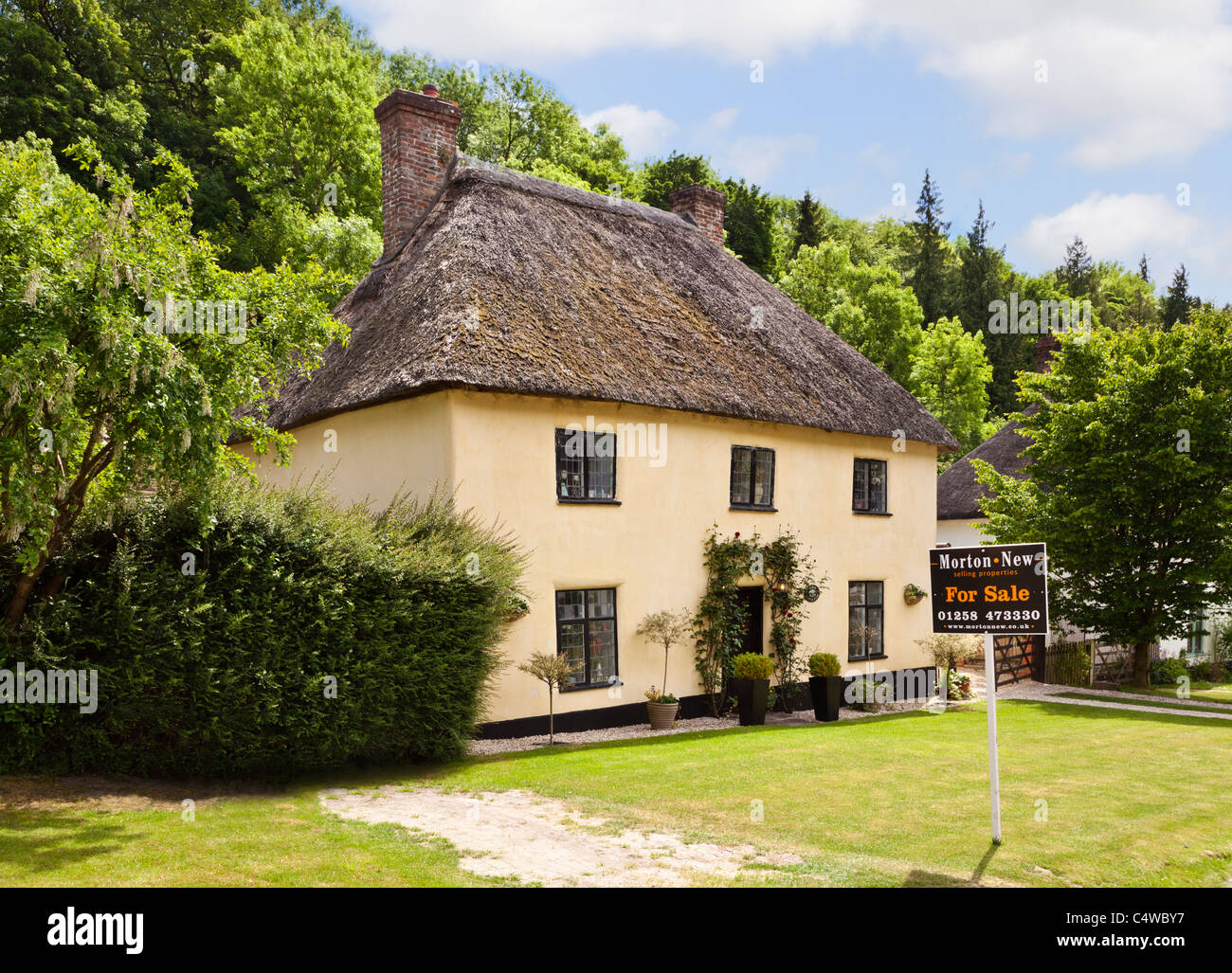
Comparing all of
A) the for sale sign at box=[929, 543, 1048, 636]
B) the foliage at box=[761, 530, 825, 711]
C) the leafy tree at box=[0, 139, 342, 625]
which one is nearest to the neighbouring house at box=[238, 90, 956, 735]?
the foliage at box=[761, 530, 825, 711]

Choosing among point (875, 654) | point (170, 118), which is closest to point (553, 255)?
point (875, 654)

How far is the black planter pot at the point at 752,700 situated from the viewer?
15.5m

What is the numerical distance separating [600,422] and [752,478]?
147 inches

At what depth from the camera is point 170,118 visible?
3391cm

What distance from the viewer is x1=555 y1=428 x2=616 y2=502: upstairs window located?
14.3 metres

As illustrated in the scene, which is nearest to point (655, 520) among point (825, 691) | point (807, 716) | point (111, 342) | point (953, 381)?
point (825, 691)

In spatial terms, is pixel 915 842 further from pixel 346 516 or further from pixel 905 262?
pixel 905 262

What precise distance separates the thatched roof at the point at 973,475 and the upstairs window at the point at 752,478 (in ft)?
47.4

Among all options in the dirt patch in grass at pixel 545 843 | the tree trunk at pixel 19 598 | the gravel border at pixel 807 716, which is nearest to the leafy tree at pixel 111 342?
the tree trunk at pixel 19 598

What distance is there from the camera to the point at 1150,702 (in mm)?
19750

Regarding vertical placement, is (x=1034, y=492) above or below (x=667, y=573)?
above

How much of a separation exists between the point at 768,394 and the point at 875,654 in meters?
6.40

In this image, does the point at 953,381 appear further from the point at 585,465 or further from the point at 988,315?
the point at 585,465
